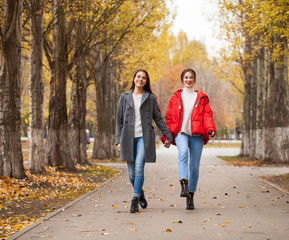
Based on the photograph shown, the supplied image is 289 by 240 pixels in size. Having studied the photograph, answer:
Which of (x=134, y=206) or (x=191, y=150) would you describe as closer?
(x=134, y=206)

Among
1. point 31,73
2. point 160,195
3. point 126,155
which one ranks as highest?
point 31,73

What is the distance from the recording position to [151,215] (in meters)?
7.38

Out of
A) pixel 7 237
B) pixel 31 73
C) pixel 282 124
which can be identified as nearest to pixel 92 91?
pixel 282 124

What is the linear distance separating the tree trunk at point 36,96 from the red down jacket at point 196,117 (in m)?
7.50

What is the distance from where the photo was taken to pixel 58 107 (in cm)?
1633

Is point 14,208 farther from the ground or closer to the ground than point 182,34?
closer to the ground

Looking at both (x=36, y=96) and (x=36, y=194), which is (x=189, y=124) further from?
(x=36, y=96)

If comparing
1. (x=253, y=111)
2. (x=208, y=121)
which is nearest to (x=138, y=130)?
(x=208, y=121)

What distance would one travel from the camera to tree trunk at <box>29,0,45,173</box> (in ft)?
47.7

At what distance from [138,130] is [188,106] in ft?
2.98

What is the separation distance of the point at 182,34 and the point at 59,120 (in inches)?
3960

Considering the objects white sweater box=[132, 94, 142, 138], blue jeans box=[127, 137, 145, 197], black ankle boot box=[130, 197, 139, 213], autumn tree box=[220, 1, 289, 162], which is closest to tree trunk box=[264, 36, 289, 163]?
autumn tree box=[220, 1, 289, 162]

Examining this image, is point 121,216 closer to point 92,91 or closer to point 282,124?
point 282,124

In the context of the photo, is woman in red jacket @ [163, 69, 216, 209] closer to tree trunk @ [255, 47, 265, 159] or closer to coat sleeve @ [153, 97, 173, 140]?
coat sleeve @ [153, 97, 173, 140]
